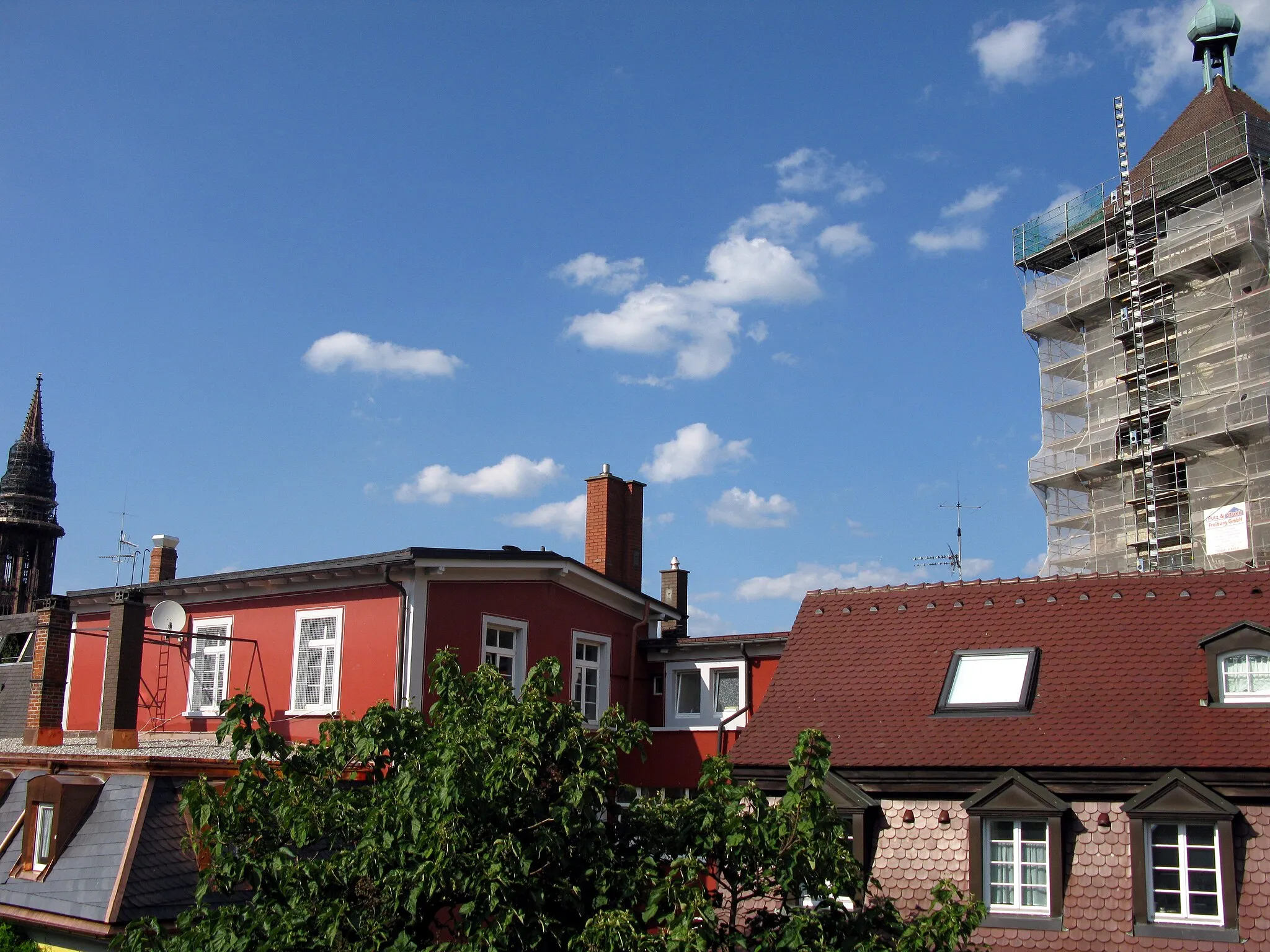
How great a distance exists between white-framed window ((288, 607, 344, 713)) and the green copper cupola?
131 feet

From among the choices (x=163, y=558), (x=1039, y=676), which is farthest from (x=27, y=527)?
(x=1039, y=676)

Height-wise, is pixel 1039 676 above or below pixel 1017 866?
above

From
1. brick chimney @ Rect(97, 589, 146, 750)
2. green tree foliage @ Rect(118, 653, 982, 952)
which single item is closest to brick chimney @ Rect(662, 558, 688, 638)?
brick chimney @ Rect(97, 589, 146, 750)

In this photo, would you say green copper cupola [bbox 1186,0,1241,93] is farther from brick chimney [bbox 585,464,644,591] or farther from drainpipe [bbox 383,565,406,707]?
drainpipe [bbox 383,565,406,707]

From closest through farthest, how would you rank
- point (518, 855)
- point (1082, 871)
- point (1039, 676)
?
point (518, 855)
point (1082, 871)
point (1039, 676)

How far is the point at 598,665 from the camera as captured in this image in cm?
2348

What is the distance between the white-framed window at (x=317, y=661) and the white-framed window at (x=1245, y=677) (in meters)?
13.7

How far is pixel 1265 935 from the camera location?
13172 mm

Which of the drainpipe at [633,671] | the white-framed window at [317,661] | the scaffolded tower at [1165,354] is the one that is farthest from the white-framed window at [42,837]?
the scaffolded tower at [1165,354]

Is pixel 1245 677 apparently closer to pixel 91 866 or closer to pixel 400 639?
pixel 400 639

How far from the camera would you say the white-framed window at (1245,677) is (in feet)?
49.3

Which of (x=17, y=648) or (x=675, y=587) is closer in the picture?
(x=675, y=587)

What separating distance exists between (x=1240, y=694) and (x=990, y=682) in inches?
130

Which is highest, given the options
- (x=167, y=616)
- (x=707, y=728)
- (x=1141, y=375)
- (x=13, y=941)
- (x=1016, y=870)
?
(x=1141, y=375)
